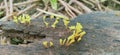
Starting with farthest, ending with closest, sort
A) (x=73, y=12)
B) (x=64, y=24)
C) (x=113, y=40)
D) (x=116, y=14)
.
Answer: (x=73, y=12), (x=116, y=14), (x=64, y=24), (x=113, y=40)

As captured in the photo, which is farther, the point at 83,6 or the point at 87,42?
the point at 83,6

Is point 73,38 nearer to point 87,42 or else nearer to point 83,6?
point 87,42

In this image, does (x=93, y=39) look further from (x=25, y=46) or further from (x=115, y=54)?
(x=25, y=46)

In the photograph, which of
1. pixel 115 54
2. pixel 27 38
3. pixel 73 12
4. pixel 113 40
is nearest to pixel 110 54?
pixel 115 54

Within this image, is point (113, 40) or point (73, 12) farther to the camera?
point (73, 12)

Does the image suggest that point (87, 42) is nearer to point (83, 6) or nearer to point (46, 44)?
point (46, 44)

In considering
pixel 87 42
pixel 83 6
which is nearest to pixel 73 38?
pixel 87 42

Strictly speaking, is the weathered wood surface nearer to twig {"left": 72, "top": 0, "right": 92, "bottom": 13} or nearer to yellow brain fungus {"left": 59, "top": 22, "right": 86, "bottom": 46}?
yellow brain fungus {"left": 59, "top": 22, "right": 86, "bottom": 46}

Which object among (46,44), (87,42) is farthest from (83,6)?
(46,44)

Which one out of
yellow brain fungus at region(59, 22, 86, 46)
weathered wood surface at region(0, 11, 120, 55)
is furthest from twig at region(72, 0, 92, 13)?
yellow brain fungus at region(59, 22, 86, 46)

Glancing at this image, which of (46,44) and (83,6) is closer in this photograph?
(46,44)

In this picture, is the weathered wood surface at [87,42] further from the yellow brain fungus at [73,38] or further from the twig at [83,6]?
the twig at [83,6]
